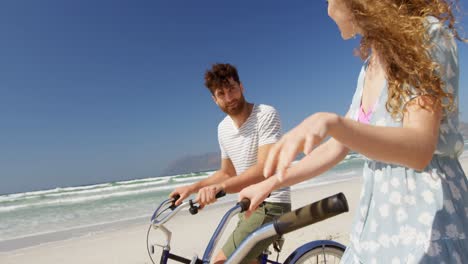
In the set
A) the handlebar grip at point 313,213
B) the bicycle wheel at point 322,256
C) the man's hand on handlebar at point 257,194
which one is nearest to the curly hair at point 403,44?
the handlebar grip at point 313,213

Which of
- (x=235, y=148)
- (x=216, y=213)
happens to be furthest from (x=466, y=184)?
(x=216, y=213)

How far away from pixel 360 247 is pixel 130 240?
8.19 m

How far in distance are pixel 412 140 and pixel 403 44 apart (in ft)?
0.91

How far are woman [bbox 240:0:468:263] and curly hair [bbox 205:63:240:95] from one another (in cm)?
174

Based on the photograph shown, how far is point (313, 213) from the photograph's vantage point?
3.04 feet

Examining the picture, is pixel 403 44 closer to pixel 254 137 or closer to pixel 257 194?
pixel 257 194

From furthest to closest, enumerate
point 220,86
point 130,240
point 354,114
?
1. point 130,240
2. point 220,86
3. point 354,114

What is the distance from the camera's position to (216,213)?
11555 mm

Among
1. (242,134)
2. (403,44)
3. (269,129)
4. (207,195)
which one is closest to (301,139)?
(403,44)

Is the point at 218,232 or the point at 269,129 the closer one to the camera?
the point at 218,232

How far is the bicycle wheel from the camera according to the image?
2775 millimetres

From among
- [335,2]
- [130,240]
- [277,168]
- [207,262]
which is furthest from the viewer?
[130,240]

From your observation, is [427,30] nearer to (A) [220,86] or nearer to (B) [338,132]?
(B) [338,132]

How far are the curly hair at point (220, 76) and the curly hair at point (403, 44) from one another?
5.99ft
